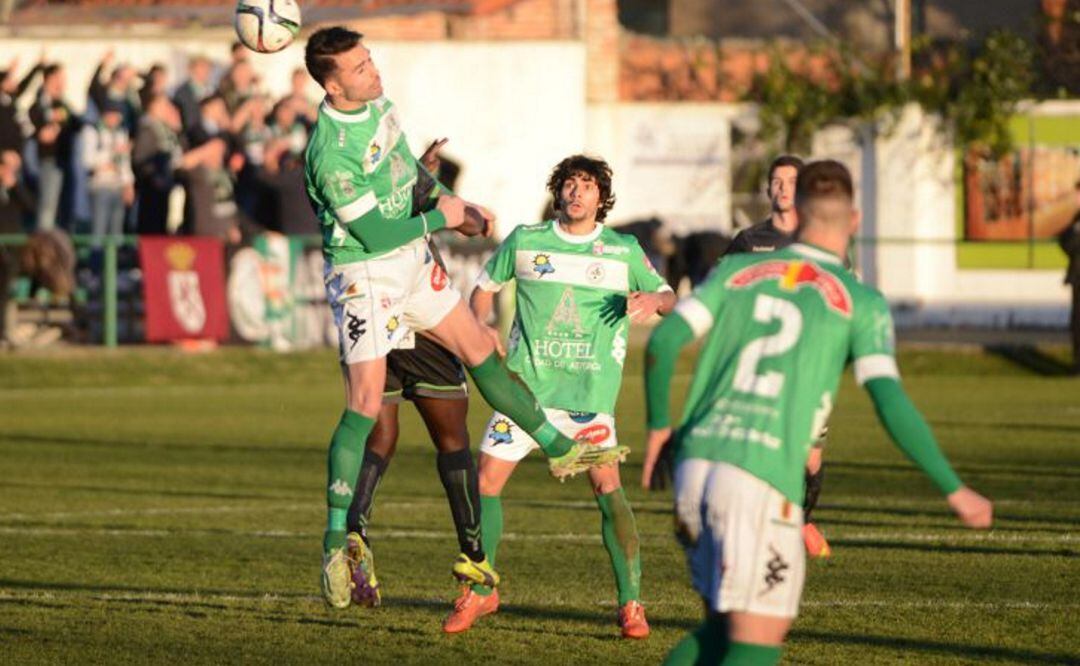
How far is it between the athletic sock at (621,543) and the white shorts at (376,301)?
3.70ft

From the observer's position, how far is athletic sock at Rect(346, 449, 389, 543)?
1087 centimetres

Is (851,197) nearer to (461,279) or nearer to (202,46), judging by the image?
(461,279)

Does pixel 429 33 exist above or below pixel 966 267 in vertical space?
above

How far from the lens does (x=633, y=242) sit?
11.1 meters

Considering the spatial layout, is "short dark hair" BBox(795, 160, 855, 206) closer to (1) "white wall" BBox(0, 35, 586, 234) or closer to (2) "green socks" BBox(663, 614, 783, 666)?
(2) "green socks" BBox(663, 614, 783, 666)

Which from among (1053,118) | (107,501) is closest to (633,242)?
(107,501)

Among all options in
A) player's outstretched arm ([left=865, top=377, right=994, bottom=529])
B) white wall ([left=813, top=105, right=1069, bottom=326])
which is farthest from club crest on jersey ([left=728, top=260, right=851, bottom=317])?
white wall ([left=813, top=105, right=1069, bottom=326])

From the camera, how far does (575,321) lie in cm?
1099

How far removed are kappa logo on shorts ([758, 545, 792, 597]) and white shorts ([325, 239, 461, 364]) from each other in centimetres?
377

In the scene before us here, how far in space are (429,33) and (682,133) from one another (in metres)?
4.95

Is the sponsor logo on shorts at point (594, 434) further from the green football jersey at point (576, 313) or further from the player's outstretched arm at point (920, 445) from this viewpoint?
the player's outstretched arm at point (920, 445)

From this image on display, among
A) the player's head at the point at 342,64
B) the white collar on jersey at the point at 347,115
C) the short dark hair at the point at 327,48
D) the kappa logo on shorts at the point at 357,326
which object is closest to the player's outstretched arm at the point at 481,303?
the kappa logo on shorts at the point at 357,326

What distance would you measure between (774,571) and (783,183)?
5589 millimetres

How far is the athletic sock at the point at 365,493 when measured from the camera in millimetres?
10867
